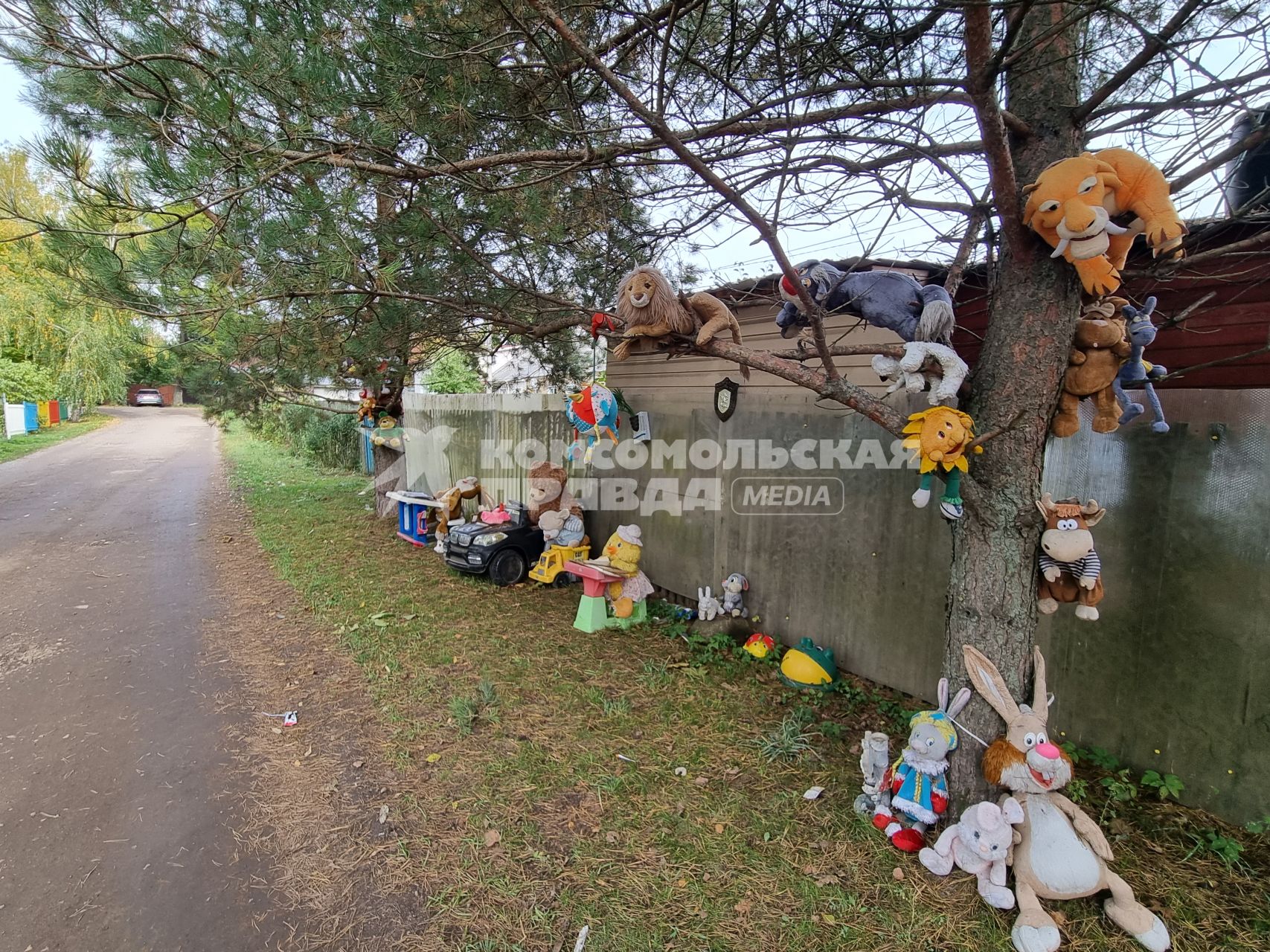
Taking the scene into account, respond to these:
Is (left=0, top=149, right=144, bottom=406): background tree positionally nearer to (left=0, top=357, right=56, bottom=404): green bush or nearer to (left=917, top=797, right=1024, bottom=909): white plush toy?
(left=0, top=357, right=56, bottom=404): green bush

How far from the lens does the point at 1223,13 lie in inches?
87.0

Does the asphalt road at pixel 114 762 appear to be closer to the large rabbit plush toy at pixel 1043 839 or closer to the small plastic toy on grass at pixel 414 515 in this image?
the small plastic toy on grass at pixel 414 515

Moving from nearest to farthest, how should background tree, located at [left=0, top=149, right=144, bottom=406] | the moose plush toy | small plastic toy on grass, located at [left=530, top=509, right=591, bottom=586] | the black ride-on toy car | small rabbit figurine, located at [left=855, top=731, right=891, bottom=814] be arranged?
the moose plush toy
small rabbit figurine, located at [left=855, top=731, right=891, bottom=814]
background tree, located at [left=0, top=149, right=144, bottom=406]
small plastic toy on grass, located at [left=530, top=509, right=591, bottom=586]
the black ride-on toy car

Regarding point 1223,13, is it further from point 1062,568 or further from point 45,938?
point 45,938

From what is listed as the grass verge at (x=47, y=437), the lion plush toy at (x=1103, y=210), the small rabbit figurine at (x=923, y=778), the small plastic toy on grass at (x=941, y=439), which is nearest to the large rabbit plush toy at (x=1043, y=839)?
the small rabbit figurine at (x=923, y=778)

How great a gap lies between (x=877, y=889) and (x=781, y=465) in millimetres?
2908

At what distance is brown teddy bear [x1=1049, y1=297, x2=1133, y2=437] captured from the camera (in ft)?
7.34

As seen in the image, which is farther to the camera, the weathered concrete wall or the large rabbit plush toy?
the weathered concrete wall

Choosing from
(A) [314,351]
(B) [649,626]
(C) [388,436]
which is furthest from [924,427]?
(C) [388,436]

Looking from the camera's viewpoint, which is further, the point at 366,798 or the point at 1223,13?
the point at 366,798

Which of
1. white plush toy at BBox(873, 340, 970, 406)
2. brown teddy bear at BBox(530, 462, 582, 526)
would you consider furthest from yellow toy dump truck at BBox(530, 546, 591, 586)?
white plush toy at BBox(873, 340, 970, 406)

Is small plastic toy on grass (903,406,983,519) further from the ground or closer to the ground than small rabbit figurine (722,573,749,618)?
further from the ground

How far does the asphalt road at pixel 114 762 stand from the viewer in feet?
7.32

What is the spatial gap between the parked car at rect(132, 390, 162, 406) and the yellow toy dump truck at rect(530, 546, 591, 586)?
4126 centimetres
